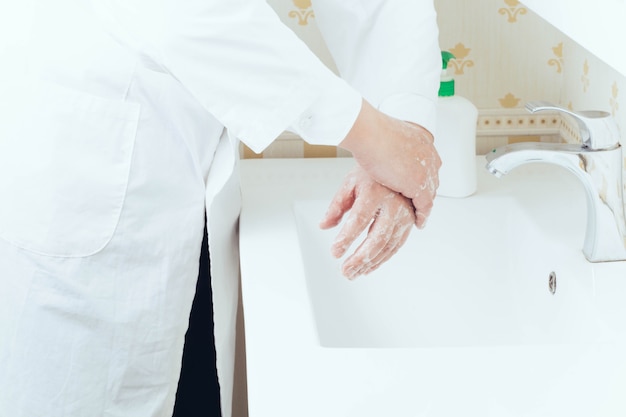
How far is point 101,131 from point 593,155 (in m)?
0.60

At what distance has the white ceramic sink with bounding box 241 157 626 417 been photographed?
78cm

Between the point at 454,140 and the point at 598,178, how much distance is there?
0.35 meters

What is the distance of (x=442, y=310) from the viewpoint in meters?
1.31

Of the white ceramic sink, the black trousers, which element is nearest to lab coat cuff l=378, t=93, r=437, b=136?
the white ceramic sink

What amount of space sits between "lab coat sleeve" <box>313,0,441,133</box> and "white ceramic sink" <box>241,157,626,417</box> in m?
0.23

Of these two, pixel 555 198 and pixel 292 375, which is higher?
pixel 555 198

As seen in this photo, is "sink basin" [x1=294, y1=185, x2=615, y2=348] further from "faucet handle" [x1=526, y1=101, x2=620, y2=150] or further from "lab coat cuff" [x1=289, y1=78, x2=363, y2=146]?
"lab coat cuff" [x1=289, y1=78, x2=363, y2=146]

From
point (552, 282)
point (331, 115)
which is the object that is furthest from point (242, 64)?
point (552, 282)

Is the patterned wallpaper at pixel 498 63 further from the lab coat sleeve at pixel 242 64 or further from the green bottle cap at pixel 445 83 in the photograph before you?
the lab coat sleeve at pixel 242 64

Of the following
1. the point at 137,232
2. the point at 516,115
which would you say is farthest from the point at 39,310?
the point at 516,115

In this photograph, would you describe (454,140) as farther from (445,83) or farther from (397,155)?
(397,155)

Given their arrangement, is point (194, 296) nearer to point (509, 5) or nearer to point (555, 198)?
point (555, 198)

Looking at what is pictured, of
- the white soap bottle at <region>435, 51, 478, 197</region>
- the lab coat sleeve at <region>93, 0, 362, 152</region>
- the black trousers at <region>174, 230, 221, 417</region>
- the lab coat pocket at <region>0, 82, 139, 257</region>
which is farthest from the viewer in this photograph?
the white soap bottle at <region>435, 51, 478, 197</region>

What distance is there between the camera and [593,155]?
3.46 feet
